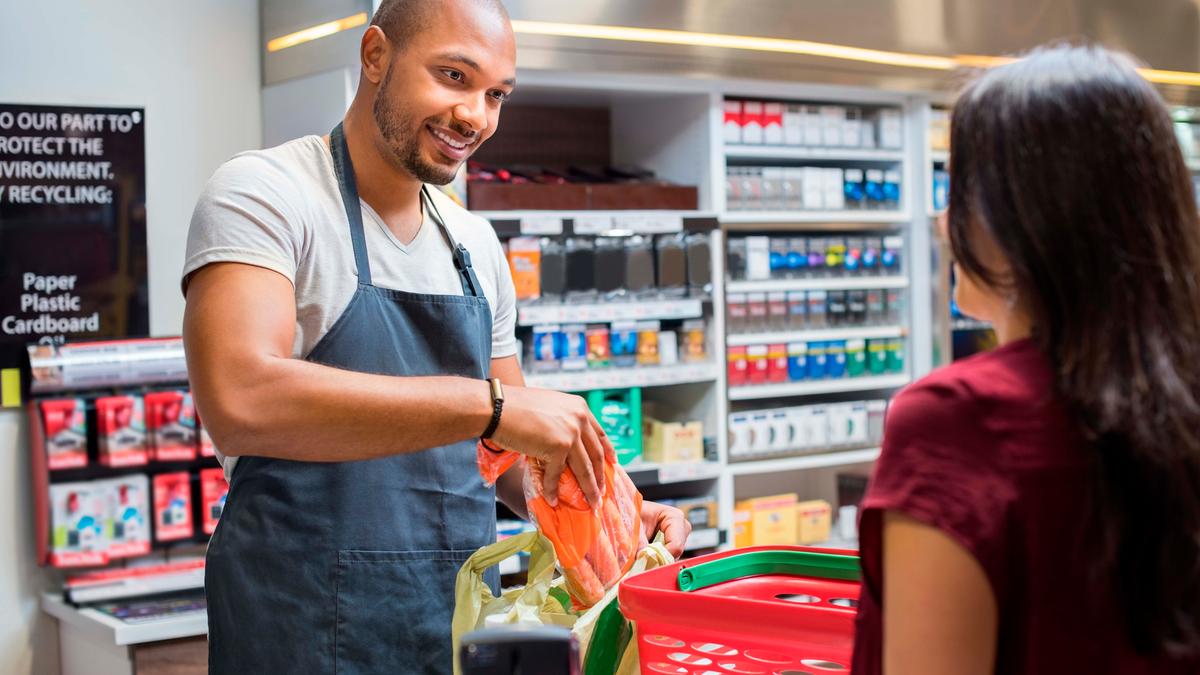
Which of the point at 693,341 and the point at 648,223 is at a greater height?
the point at 648,223

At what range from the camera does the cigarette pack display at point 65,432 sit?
3818 millimetres

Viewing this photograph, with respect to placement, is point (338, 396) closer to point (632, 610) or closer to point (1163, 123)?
point (632, 610)

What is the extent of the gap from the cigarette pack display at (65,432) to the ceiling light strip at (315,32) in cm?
134

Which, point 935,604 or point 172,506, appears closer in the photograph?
point 935,604

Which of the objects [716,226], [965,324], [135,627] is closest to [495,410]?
[135,627]

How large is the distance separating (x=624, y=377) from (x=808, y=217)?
105cm

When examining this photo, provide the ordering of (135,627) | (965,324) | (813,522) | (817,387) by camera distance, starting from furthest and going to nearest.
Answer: (965,324), (813,522), (817,387), (135,627)

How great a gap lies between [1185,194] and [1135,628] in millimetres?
331

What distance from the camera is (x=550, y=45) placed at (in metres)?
3.95

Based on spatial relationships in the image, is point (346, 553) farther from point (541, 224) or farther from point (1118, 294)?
point (541, 224)

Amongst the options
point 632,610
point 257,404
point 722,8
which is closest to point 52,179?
point 722,8

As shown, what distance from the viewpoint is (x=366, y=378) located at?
5.10ft

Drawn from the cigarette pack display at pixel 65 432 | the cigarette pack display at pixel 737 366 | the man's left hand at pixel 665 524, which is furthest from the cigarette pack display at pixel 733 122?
the man's left hand at pixel 665 524

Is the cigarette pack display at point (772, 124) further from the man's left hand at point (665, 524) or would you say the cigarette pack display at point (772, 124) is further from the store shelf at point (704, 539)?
the man's left hand at point (665, 524)
